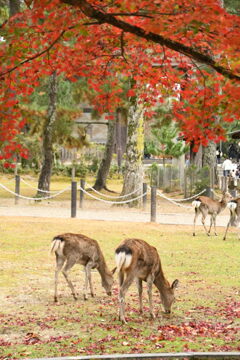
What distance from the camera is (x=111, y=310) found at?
9836 millimetres

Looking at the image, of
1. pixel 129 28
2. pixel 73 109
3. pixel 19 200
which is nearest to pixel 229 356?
pixel 129 28

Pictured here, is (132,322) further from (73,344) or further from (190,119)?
(190,119)

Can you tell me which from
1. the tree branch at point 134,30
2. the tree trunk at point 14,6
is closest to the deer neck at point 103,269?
the tree branch at point 134,30

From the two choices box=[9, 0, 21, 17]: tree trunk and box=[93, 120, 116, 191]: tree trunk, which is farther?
box=[93, 120, 116, 191]: tree trunk

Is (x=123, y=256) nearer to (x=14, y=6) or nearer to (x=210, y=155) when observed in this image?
(x=14, y=6)

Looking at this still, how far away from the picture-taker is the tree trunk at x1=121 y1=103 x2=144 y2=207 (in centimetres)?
2708

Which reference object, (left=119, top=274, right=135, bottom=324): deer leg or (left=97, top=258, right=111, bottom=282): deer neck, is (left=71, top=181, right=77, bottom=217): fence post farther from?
(left=119, top=274, right=135, bottom=324): deer leg

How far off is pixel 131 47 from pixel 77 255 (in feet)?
17.3

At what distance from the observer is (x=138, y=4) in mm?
8148

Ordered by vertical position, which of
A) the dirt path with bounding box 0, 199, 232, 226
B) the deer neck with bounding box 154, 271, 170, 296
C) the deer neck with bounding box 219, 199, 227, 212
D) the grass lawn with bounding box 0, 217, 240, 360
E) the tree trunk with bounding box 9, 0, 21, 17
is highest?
the tree trunk with bounding box 9, 0, 21, 17

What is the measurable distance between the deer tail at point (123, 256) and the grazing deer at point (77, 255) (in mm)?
1612

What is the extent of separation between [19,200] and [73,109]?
17.8 ft

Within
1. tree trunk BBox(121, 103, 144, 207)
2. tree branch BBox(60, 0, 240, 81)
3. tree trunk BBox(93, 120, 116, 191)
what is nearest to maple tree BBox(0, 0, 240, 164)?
tree branch BBox(60, 0, 240, 81)

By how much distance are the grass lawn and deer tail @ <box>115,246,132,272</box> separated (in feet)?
2.59
